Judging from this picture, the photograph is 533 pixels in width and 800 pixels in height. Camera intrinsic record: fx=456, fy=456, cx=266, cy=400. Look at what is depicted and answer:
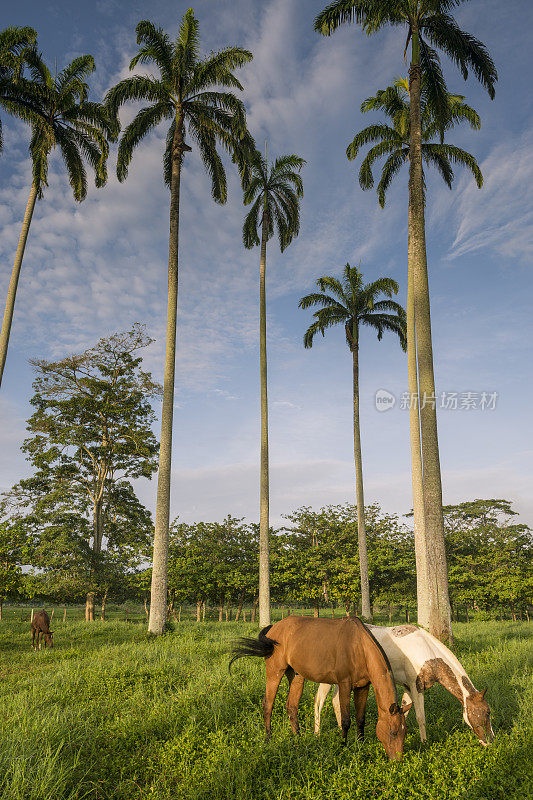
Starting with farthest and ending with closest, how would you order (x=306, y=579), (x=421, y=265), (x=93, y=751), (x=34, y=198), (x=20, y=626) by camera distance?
1. (x=306, y=579)
2. (x=20, y=626)
3. (x=34, y=198)
4. (x=421, y=265)
5. (x=93, y=751)

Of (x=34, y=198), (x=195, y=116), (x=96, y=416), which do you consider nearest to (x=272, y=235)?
(x=195, y=116)

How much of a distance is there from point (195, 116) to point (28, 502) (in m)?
24.3

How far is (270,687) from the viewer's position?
269 inches

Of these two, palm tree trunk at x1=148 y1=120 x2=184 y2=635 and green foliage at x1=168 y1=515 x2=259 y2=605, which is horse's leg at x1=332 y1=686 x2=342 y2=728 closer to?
palm tree trunk at x1=148 y1=120 x2=184 y2=635

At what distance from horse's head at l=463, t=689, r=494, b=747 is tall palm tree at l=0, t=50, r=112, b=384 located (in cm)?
1812

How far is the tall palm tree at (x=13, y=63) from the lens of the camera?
1777cm


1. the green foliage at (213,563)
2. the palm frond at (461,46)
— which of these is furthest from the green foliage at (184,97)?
the green foliage at (213,563)

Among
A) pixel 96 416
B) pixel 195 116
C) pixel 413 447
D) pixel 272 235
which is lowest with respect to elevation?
pixel 413 447

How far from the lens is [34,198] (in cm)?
1970

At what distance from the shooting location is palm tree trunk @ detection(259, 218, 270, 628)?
2014cm

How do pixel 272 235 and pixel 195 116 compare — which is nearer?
pixel 195 116

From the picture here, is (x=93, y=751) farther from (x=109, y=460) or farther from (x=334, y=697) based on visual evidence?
(x=109, y=460)

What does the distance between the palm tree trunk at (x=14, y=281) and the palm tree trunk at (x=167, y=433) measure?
234 inches

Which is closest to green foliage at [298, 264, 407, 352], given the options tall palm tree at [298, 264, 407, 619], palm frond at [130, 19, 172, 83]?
tall palm tree at [298, 264, 407, 619]
